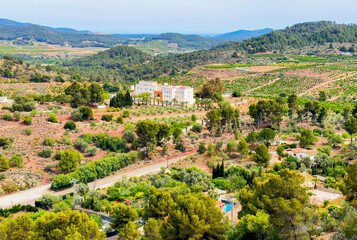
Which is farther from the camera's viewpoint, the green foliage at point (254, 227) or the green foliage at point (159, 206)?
the green foliage at point (159, 206)

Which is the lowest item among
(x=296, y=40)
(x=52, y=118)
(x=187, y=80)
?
(x=52, y=118)

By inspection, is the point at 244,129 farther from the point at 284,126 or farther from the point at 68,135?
the point at 68,135

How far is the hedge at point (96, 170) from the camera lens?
96.1 feet

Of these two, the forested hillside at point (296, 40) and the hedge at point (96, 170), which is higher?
the forested hillside at point (296, 40)

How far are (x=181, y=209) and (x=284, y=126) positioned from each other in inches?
1326

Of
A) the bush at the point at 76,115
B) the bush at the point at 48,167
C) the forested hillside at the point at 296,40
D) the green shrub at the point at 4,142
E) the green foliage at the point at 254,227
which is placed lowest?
the bush at the point at 48,167

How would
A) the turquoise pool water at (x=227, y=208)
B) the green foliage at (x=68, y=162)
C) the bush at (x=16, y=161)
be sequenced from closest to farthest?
1. the turquoise pool water at (x=227, y=208)
2. the green foliage at (x=68, y=162)
3. the bush at (x=16, y=161)

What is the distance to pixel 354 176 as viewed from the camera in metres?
16.2

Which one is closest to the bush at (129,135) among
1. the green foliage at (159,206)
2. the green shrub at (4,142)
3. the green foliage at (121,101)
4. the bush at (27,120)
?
the bush at (27,120)

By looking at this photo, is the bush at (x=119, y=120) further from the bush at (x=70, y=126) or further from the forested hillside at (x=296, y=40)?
the forested hillside at (x=296, y=40)

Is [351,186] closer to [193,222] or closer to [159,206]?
[193,222]

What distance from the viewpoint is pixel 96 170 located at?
32.1m

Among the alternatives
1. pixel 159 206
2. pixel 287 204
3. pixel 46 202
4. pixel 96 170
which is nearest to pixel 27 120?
pixel 96 170

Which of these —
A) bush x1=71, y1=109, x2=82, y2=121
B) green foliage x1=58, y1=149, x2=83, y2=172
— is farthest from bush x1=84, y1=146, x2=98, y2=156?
bush x1=71, y1=109, x2=82, y2=121
